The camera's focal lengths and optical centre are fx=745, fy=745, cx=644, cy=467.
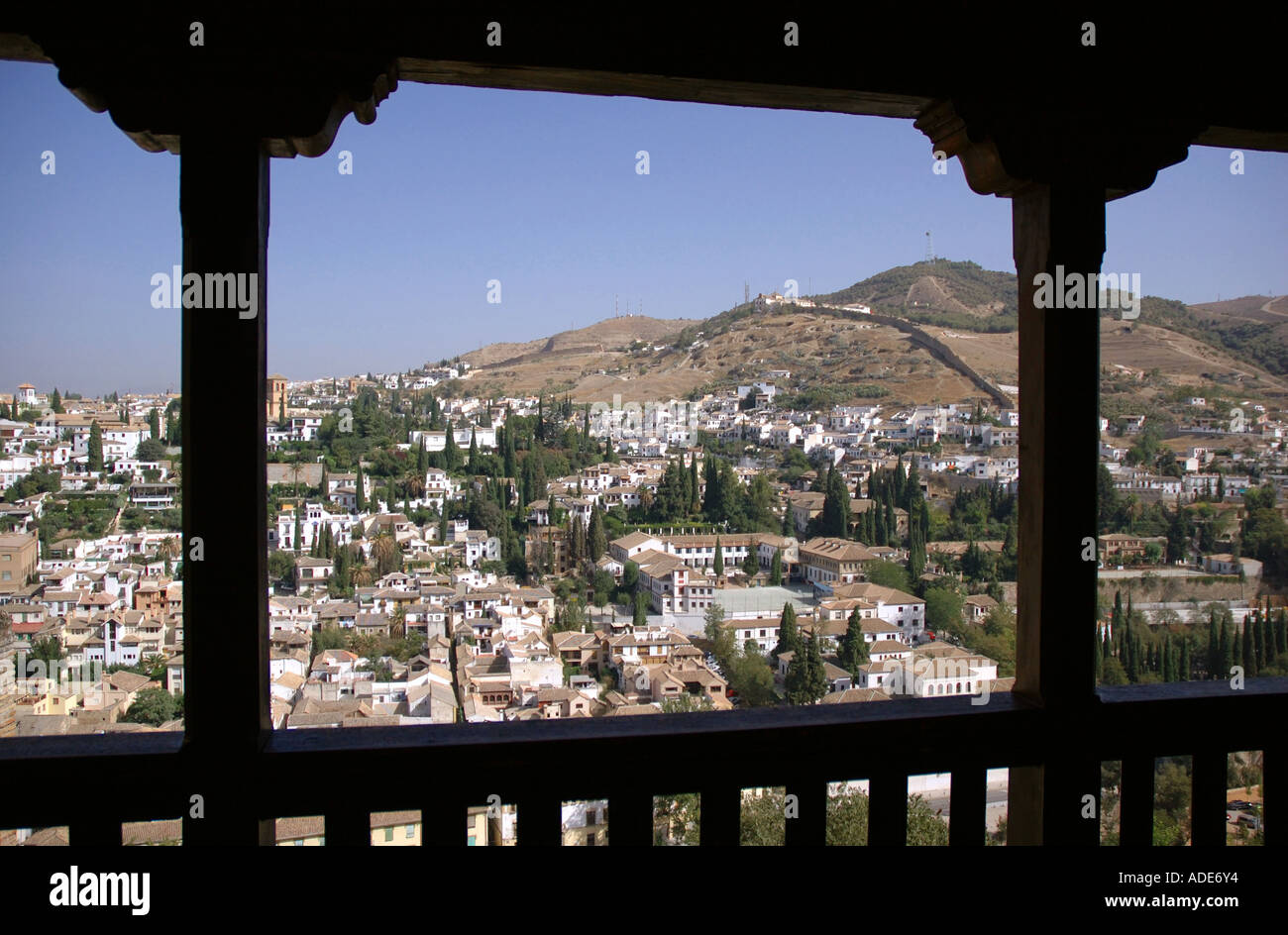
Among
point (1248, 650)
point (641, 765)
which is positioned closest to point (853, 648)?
point (1248, 650)

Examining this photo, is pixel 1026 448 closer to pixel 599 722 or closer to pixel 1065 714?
pixel 1065 714

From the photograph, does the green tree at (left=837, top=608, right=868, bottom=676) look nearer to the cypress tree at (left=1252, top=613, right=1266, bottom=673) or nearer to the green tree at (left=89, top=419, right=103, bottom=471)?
the cypress tree at (left=1252, top=613, right=1266, bottom=673)

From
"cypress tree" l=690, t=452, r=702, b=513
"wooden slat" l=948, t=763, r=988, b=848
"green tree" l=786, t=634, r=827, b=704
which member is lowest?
"green tree" l=786, t=634, r=827, b=704

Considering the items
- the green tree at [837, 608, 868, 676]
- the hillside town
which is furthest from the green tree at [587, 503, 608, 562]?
the green tree at [837, 608, 868, 676]

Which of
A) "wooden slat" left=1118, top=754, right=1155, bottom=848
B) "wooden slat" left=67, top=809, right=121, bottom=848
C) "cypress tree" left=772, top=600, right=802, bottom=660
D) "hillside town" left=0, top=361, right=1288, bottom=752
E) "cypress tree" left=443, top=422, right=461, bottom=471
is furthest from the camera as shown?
"cypress tree" left=443, top=422, right=461, bottom=471

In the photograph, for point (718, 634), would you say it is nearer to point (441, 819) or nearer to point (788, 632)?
point (788, 632)
